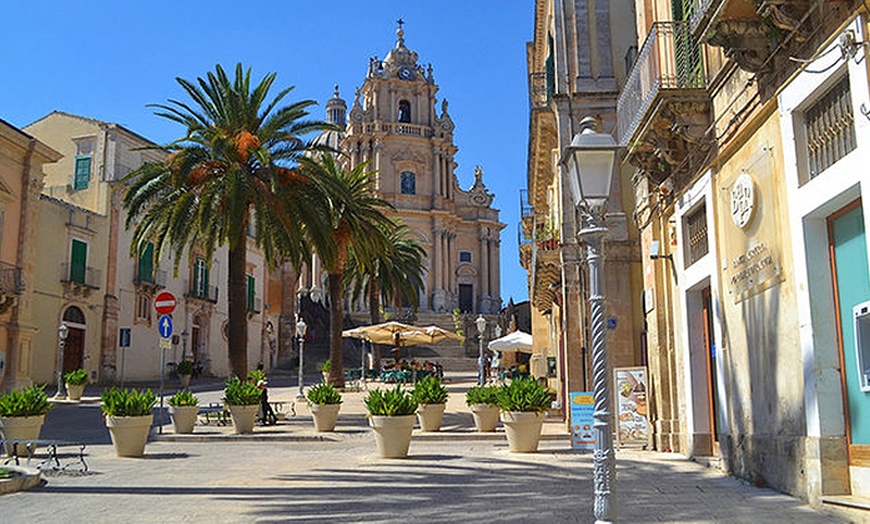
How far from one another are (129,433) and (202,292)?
3405 cm

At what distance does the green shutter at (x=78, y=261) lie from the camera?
116 feet

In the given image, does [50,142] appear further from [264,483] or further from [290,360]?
[264,483]

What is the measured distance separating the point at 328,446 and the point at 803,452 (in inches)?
368

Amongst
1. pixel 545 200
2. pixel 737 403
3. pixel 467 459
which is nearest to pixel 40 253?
→ pixel 545 200

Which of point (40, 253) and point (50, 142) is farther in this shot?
point (50, 142)

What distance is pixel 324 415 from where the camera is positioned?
17031mm

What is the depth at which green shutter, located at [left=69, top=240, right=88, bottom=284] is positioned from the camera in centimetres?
3538

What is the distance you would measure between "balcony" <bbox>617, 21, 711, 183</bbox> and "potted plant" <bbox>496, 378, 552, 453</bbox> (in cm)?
384

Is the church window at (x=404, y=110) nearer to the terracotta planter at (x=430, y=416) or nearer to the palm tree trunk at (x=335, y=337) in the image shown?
the palm tree trunk at (x=335, y=337)

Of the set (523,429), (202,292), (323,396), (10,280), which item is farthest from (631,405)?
(202,292)

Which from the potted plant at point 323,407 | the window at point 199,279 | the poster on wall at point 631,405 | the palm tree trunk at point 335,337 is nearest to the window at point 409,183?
the window at point 199,279

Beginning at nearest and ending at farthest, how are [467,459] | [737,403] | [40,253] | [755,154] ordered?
[755,154], [737,403], [467,459], [40,253]

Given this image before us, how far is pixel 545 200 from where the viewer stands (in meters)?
27.2

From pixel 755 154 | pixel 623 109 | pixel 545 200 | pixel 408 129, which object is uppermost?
pixel 408 129
